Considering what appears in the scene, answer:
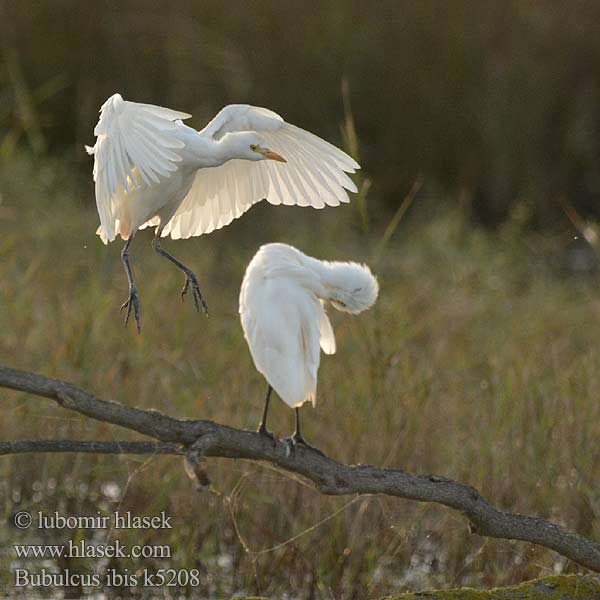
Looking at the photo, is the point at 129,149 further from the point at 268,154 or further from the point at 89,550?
the point at 89,550

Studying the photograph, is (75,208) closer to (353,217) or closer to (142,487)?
(353,217)

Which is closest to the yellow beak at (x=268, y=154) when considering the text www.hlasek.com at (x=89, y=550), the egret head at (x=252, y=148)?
the egret head at (x=252, y=148)

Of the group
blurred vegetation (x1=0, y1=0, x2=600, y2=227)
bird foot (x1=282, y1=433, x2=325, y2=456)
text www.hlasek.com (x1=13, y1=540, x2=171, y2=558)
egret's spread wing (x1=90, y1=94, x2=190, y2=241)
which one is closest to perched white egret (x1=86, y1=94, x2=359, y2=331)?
egret's spread wing (x1=90, y1=94, x2=190, y2=241)

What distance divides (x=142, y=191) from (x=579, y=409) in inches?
60.0

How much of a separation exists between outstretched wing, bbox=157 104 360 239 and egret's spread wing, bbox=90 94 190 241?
0.85 ft

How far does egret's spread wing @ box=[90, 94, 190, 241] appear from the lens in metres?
2.45

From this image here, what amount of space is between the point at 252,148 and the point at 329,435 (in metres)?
1.21

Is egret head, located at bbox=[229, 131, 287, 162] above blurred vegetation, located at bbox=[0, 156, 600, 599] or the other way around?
above

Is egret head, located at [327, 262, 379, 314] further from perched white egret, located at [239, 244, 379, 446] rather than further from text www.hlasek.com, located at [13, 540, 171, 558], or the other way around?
text www.hlasek.com, located at [13, 540, 171, 558]

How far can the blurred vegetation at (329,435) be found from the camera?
3312mm

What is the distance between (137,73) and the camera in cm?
768

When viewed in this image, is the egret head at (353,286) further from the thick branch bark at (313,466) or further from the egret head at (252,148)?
the thick branch bark at (313,466)

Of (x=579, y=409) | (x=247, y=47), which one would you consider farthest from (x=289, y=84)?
(x=579, y=409)

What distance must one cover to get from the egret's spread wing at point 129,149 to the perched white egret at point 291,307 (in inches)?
12.7
